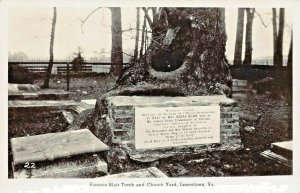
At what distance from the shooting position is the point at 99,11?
7.48ft

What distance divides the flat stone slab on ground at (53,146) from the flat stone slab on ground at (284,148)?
1.05m

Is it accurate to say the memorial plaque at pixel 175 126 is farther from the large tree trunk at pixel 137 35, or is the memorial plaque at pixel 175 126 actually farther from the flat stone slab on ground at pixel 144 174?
the large tree trunk at pixel 137 35

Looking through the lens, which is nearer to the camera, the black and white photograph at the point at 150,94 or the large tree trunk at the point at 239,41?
the black and white photograph at the point at 150,94

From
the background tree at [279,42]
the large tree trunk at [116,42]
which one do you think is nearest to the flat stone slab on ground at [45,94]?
the large tree trunk at [116,42]

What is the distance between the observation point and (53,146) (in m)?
2.23

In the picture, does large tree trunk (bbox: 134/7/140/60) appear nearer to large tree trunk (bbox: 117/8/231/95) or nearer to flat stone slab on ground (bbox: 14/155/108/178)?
large tree trunk (bbox: 117/8/231/95)

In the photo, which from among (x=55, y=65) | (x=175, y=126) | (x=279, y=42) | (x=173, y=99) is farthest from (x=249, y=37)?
(x=55, y=65)

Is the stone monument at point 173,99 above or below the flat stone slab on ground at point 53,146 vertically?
above

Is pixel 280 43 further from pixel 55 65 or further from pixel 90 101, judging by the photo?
pixel 55 65

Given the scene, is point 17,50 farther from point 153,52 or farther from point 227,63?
point 227,63

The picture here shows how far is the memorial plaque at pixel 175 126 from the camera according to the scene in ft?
7.59

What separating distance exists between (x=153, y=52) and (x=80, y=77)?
47cm

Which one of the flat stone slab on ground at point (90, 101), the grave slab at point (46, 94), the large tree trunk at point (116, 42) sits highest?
the large tree trunk at point (116, 42)

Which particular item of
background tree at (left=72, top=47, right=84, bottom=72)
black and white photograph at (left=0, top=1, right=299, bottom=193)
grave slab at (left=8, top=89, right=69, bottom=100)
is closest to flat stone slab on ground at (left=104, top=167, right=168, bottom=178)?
black and white photograph at (left=0, top=1, right=299, bottom=193)
